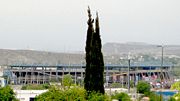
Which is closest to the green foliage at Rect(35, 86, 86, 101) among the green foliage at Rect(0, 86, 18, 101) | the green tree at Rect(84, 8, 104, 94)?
the green tree at Rect(84, 8, 104, 94)

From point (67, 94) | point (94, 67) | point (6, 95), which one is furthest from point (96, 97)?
point (6, 95)

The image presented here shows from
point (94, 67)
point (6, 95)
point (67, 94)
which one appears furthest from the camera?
point (6, 95)

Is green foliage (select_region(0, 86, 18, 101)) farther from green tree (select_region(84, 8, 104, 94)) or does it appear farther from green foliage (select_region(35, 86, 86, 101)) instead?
green tree (select_region(84, 8, 104, 94))

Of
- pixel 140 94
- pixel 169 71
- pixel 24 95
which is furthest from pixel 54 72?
pixel 24 95

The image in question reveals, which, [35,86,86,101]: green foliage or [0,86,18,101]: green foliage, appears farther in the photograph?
[0,86,18,101]: green foliage

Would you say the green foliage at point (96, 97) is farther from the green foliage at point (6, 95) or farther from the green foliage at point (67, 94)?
the green foliage at point (6, 95)

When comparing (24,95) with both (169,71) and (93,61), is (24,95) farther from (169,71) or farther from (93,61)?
(169,71)

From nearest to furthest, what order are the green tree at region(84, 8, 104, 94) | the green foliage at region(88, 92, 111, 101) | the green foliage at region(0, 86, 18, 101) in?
the green foliage at region(88, 92, 111, 101) < the green tree at region(84, 8, 104, 94) < the green foliage at region(0, 86, 18, 101)

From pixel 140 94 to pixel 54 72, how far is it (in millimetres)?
68286

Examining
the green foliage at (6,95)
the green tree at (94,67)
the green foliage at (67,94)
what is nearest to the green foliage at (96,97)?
the green tree at (94,67)

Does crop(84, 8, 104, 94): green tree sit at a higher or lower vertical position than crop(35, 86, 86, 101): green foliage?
higher

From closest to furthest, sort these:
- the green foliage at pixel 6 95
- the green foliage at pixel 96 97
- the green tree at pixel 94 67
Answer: the green foliage at pixel 96 97 < the green tree at pixel 94 67 < the green foliage at pixel 6 95

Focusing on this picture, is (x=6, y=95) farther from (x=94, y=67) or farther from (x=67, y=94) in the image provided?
(x=94, y=67)

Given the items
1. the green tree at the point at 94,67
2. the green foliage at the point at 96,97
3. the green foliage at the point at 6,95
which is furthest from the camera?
the green foliage at the point at 6,95
